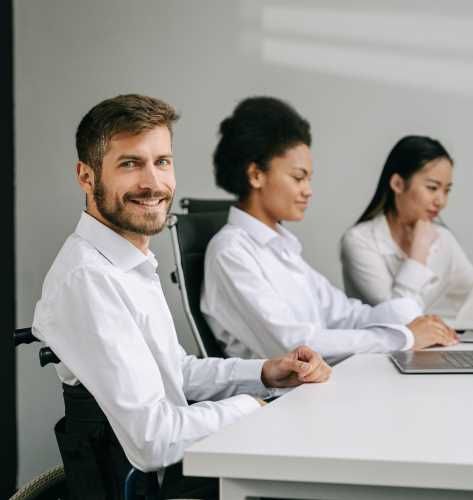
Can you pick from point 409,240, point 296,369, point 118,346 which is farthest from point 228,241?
point 409,240

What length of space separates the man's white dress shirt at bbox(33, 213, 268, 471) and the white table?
0.12 metres

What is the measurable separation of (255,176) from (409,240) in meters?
1.04

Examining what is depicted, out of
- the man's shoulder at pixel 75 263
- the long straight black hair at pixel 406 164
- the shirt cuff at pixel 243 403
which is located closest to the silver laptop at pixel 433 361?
the shirt cuff at pixel 243 403

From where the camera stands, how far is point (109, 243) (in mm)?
1377

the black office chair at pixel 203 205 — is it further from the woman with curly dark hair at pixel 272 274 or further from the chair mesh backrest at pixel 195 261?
the chair mesh backrest at pixel 195 261

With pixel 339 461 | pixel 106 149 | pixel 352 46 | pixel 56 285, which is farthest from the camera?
pixel 352 46

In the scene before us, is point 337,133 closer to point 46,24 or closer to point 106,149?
point 46,24

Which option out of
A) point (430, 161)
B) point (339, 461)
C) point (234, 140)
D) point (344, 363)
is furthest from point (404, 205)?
point (339, 461)

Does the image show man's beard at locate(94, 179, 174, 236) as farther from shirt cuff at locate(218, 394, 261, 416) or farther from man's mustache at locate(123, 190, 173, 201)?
shirt cuff at locate(218, 394, 261, 416)

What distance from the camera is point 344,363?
5.71 feet

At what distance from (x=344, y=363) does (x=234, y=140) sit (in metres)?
0.88

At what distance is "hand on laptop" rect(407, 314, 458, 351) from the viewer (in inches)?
80.9

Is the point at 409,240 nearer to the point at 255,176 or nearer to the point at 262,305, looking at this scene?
the point at 255,176

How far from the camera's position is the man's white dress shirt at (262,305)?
2.05 m
